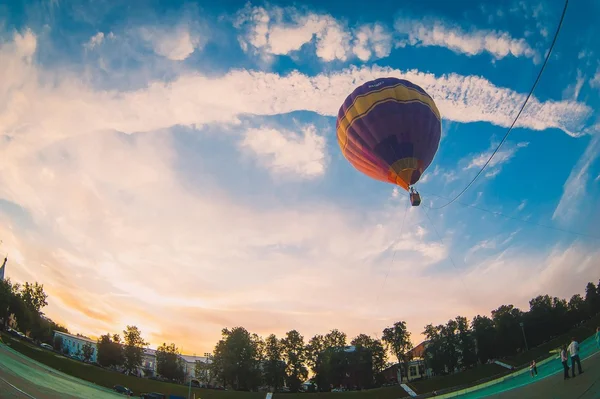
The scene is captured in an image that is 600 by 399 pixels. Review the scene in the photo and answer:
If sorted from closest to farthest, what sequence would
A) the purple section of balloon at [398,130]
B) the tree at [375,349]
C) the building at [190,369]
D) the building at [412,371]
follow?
the purple section of balloon at [398,130], the tree at [375,349], the building at [412,371], the building at [190,369]

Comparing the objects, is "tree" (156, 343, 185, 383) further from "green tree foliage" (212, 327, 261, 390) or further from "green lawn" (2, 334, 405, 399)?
"green lawn" (2, 334, 405, 399)

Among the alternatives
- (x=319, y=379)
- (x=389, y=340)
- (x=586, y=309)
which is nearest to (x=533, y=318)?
(x=586, y=309)

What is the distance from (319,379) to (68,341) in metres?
85.9

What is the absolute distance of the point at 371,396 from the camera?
5294 cm

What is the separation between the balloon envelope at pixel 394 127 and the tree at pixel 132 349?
223 ft

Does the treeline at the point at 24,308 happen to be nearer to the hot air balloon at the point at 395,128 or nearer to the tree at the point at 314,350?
the tree at the point at 314,350

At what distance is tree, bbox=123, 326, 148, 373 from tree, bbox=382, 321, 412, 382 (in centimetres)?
5016

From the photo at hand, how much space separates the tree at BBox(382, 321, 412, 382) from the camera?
2800 inches

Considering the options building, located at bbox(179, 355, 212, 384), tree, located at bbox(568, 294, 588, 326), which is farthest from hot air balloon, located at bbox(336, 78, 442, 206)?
tree, located at bbox(568, 294, 588, 326)

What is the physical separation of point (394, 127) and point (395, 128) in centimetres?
8

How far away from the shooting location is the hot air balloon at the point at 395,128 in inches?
717

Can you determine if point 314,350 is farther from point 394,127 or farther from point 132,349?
point 394,127

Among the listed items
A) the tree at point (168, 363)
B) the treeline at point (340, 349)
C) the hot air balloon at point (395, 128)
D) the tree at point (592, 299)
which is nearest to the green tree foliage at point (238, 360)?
the treeline at point (340, 349)

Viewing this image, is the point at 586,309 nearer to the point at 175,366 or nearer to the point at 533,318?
the point at 533,318
